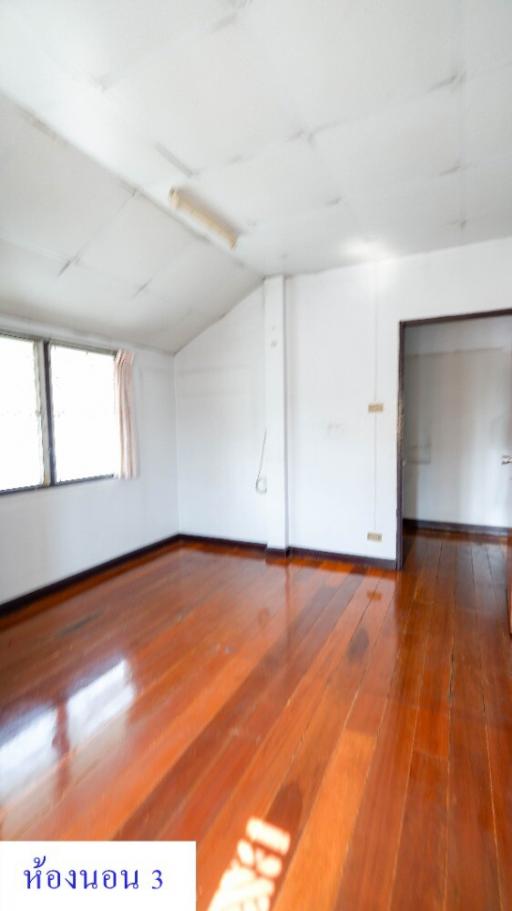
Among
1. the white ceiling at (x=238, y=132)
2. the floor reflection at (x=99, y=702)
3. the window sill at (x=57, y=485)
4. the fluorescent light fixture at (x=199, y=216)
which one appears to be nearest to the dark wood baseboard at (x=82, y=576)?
the window sill at (x=57, y=485)

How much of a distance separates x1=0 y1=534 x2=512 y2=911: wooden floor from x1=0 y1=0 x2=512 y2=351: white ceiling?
2551 millimetres

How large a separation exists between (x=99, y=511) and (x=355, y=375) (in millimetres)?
2704

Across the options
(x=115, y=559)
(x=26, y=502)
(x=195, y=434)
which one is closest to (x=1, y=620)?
(x=26, y=502)

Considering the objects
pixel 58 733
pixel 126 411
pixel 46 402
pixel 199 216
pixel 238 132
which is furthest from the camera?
pixel 126 411

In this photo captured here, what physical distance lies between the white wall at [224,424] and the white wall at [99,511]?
0.19m

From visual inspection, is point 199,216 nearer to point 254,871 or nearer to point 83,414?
point 83,414

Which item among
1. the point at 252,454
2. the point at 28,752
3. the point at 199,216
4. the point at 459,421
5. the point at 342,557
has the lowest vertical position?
the point at 28,752

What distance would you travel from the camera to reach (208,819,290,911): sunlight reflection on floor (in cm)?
118

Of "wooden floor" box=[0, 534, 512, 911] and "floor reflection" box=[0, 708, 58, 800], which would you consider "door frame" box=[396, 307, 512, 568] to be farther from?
"floor reflection" box=[0, 708, 58, 800]

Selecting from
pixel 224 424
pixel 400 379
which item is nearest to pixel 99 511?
pixel 224 424

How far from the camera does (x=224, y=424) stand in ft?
14.8

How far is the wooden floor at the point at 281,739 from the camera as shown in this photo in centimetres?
128

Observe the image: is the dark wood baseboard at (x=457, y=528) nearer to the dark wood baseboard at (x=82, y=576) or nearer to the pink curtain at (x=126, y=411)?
the dark wood baseboard at (x=82, y=576)

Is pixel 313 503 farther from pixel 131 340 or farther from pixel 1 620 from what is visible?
pixel 1 620
